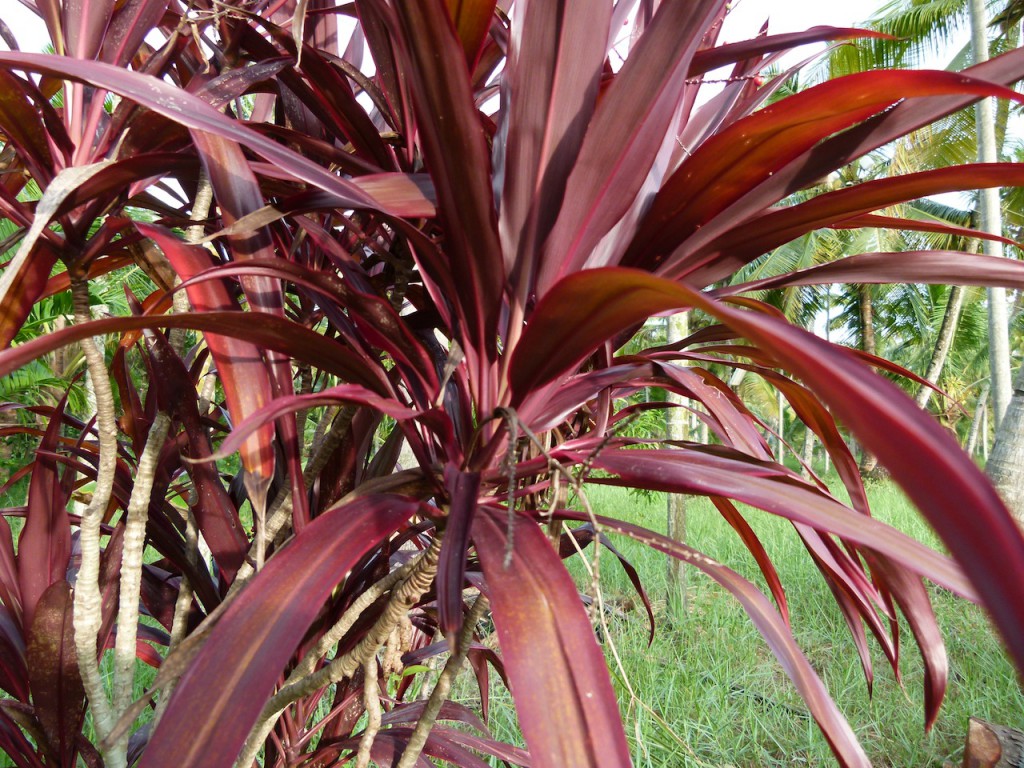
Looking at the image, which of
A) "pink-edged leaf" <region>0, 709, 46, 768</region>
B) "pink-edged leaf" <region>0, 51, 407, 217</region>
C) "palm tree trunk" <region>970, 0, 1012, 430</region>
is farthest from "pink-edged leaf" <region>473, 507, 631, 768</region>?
"palm tree trunk" <region>970, 0, 1012, 430</region>

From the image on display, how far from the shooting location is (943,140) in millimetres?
6562

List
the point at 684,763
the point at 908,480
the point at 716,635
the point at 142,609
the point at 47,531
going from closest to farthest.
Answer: the point at 908,480
the point at 47,531
the point at 142,609
the point at 684,763
the point at 716,635

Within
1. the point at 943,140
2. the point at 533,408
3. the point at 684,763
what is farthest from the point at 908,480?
the point at 943,140

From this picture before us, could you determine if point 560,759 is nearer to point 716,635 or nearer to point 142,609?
point 142,609

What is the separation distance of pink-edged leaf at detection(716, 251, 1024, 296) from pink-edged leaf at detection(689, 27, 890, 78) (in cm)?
16

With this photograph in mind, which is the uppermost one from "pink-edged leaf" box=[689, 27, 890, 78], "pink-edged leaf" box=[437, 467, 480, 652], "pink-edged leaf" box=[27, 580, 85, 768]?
"pink-edged leaf" box=[689, 27, 890, 78]

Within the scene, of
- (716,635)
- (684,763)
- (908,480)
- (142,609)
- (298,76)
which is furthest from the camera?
(716,635)

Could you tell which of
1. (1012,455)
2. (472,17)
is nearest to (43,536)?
(472,17)

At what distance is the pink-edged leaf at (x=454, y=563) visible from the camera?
0.33 metres

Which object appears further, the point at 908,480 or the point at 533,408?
the point at 533,408

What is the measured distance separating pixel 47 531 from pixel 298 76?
0.52 m

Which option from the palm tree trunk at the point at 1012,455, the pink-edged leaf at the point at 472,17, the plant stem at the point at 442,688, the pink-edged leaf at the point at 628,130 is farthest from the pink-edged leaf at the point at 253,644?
the palm tree trunk at the point at 1012,455

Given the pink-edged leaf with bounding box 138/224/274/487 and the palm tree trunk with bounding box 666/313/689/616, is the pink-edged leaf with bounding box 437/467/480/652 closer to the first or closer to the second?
the pink-edged leaf with bounding box 138/224/274/487

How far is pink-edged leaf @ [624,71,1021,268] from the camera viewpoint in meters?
A: 0.34
